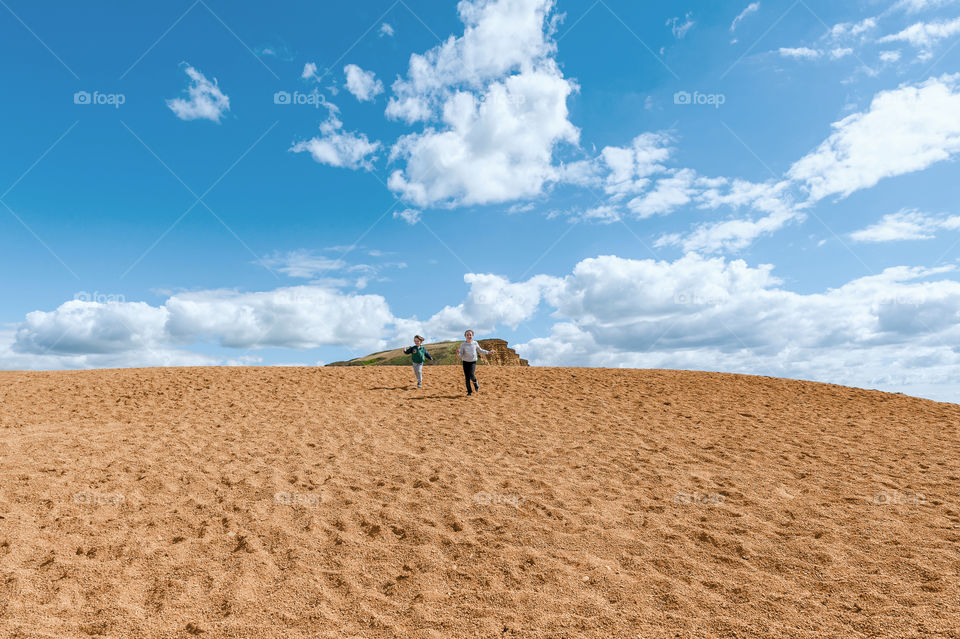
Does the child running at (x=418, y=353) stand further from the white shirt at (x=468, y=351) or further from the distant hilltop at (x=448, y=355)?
the distant hilltop at (x=448, y=355)

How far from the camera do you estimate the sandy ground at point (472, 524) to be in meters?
5.79

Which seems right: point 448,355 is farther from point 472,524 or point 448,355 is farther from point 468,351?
point 472,524

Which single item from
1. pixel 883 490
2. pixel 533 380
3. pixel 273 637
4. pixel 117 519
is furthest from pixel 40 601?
pixel 533 380

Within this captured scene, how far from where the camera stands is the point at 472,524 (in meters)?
8.19

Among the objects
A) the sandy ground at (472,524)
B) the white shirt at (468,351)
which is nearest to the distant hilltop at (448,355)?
the white shirt at (468,351)

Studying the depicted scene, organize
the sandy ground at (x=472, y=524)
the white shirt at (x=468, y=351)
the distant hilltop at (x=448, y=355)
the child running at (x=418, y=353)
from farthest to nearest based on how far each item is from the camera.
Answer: the distant hilltop at (x=448, y=355)
the child running at (x=418, y=353)
the white shirt at (x=468, y=351)
the sandy ground at (x=472, y=524)

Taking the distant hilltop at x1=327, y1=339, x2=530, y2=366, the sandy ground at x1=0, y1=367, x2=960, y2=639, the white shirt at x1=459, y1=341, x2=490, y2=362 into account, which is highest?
the distant hilltop at x1=327, y1=339, x2=530, y2=366

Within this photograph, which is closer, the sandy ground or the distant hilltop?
the sandy ground

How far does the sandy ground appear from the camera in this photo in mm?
5793

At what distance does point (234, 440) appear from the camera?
13141 mm

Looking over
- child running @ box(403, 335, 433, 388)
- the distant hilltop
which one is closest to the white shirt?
child running @ box(403, 335, 433, 388)

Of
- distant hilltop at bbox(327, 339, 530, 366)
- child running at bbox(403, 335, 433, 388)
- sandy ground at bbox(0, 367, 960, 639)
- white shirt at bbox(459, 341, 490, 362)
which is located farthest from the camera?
distant hilltop at bbox(327, 339, 530, 366)

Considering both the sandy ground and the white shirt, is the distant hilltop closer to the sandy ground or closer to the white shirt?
the white shirt

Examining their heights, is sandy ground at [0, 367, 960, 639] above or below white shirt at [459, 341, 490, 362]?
below
